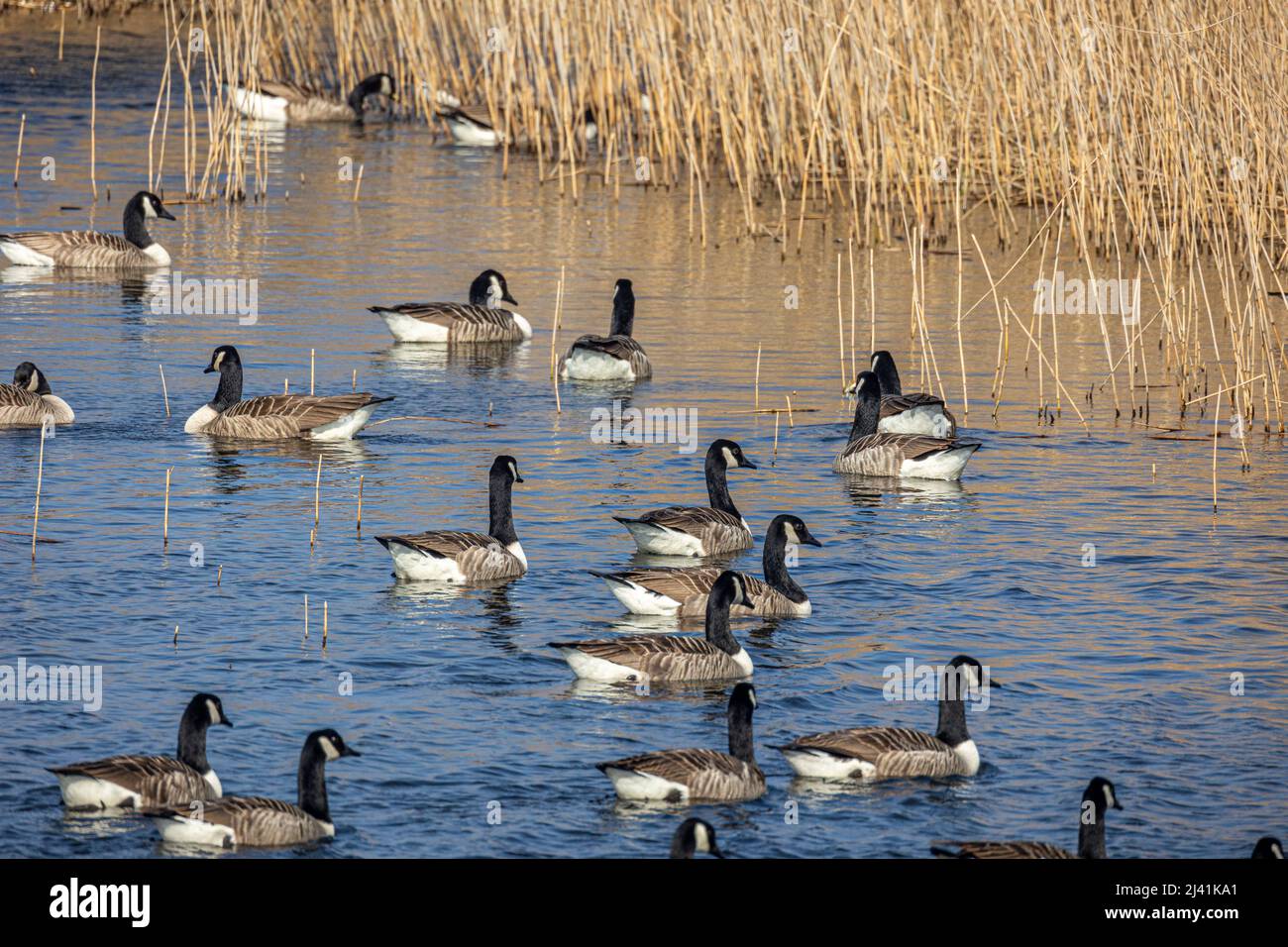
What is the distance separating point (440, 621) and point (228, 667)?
6.02 feet

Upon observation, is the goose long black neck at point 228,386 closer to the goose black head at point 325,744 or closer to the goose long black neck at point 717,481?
the goose long black neck at point 717,481

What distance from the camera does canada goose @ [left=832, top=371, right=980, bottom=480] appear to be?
18203 millimetres

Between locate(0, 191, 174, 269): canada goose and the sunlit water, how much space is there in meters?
0.35

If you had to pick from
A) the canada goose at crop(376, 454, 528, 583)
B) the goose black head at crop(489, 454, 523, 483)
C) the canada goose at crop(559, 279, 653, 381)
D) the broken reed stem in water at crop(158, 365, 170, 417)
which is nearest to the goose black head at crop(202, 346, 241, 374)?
the broken reed stem in water at crop(158, 365, 170, 417)

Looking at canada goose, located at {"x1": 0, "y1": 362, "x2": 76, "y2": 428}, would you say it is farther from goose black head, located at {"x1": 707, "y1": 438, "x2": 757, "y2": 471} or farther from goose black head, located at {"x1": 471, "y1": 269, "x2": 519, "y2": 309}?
goose black head, located at {"x1": 707, "y1": 438, "x2": 757, "y2": 471}

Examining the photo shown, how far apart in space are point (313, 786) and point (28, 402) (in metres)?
9.83

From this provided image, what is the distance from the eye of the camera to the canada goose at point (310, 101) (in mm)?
39281

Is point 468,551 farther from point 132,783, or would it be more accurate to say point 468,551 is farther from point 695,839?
point 695,839

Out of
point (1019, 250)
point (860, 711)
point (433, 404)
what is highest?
point (1019, 250)

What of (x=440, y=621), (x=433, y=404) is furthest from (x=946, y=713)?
(x=433, y=404)

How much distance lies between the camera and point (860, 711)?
12.5 m

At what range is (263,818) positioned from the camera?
10000mm

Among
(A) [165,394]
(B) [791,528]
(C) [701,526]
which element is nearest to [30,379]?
(A) [165,394]

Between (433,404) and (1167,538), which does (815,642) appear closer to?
(1167,538)
